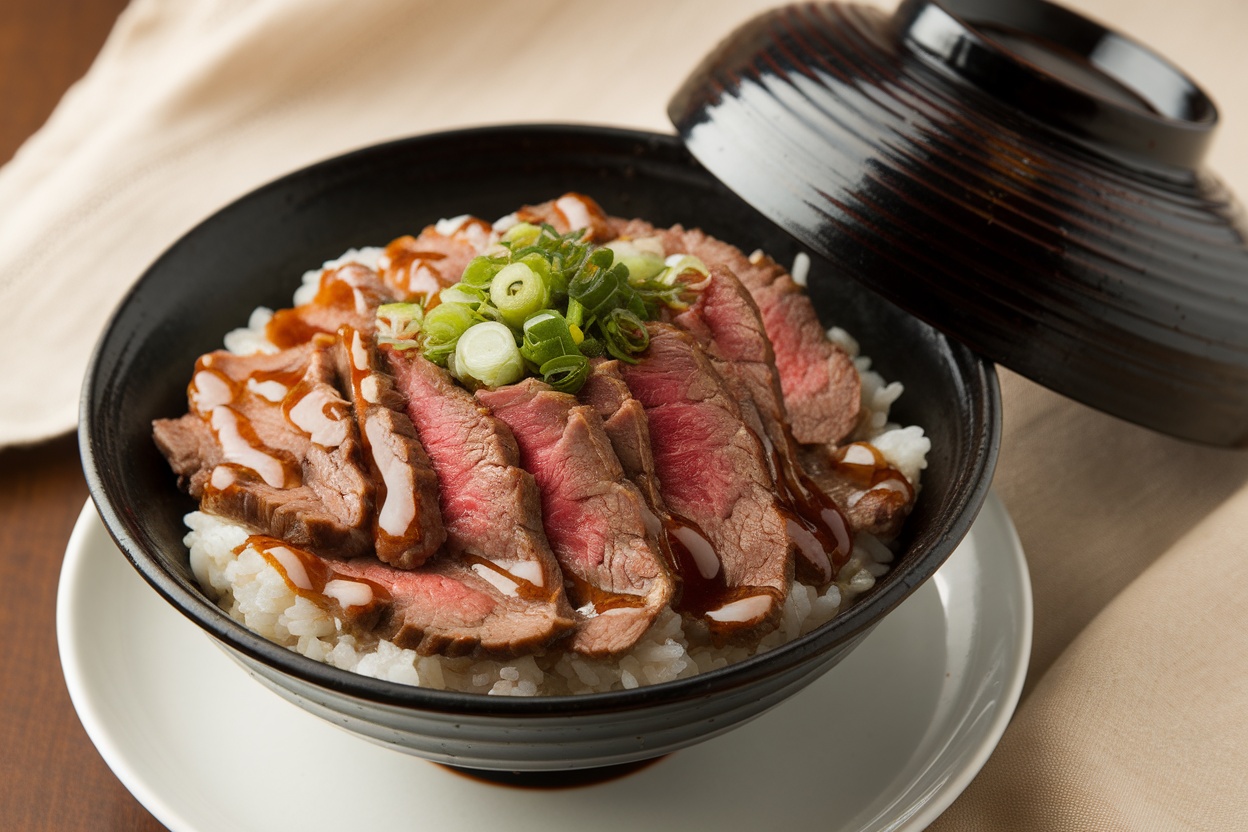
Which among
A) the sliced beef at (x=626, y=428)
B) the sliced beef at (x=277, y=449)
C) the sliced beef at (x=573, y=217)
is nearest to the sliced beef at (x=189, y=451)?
the sliced beef at (x=277, y=449)

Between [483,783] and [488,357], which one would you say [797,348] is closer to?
[488,357]

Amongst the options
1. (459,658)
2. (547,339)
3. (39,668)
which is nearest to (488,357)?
(547,339)

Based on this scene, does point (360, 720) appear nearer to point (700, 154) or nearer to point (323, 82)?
point (700, 154)

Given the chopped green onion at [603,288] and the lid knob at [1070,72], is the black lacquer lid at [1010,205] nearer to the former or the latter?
the lid knob at [1070,72]

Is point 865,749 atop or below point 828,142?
below

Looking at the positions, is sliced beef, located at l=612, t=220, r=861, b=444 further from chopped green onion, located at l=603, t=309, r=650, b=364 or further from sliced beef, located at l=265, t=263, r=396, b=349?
sliced beef, located at l=265, t=263, r=396, b=349

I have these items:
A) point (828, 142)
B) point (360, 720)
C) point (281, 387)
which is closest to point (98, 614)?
point (281, 387)
